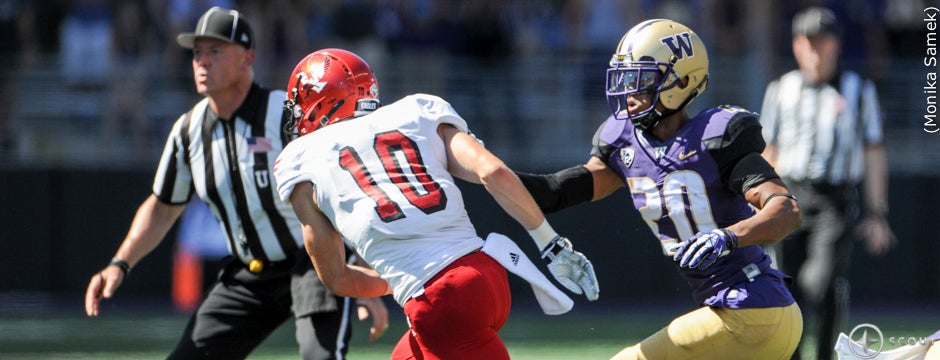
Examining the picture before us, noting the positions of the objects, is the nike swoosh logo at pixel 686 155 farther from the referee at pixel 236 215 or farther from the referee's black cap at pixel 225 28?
the referee's black cap at pixel 225 28

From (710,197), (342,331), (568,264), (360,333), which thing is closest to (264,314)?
(342,331)

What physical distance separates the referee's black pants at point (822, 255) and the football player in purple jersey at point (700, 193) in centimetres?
268

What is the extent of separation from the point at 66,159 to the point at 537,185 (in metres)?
8.97

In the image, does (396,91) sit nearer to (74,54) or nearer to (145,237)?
(74,54)

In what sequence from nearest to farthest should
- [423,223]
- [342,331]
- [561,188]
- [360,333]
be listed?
[423,223], [561,188], [342,331], [360,333]

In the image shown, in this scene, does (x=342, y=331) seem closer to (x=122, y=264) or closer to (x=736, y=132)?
(x=122, y=264)

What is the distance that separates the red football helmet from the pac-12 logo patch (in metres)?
0.87

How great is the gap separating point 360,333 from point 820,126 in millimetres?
3904

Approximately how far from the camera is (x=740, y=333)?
4273 millimetres

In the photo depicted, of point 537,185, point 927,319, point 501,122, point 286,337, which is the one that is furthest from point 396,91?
point 537,185

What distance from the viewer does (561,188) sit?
464 cm

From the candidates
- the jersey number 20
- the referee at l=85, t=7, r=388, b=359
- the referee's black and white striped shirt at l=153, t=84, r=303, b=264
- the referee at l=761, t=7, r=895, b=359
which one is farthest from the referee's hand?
the referee at l=761, t=7, r=895, b=359

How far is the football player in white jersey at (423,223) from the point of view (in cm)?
403

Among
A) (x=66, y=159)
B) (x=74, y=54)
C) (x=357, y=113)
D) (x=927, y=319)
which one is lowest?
(x=927, y=319)
